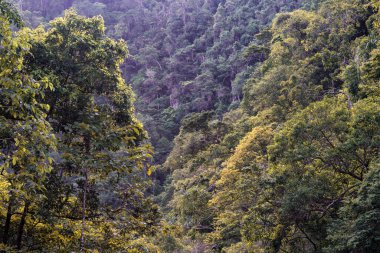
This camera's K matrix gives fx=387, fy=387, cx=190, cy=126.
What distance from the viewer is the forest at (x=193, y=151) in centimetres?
405

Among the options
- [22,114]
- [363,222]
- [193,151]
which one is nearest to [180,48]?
[193,151]

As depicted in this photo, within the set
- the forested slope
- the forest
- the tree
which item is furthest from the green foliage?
the forested slope

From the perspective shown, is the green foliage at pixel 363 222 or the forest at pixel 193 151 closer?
the forest at pixel 193 151

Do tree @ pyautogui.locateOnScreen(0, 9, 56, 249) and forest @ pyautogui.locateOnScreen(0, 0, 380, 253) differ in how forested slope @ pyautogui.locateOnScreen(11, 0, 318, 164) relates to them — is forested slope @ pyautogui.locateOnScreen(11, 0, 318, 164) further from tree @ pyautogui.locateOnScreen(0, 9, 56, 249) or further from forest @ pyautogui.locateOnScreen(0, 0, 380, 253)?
tree @ pyautogui.locateOnScreen(0, 9, 56, 249)

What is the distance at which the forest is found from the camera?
4047 mm

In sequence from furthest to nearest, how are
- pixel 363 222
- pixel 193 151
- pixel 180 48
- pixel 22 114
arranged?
pixel 180 48 < pixel 193 151 < pixel 363 222 < pixel 22 114

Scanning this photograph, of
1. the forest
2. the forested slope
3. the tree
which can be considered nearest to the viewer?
the tree

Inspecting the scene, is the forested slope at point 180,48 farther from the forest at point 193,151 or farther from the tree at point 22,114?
the tree at point 22,114

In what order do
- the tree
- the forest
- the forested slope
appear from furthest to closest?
the forested slope
the forest
the tree

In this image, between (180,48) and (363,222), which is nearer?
(363,222)

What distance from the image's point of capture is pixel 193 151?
1853cm

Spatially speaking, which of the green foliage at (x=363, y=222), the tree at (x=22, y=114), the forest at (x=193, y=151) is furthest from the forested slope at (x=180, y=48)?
the tree at (x=22, y=114)

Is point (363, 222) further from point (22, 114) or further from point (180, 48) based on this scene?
point (180, 48)

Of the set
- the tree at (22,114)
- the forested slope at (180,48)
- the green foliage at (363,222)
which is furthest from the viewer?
the forested slope at (180,48)
